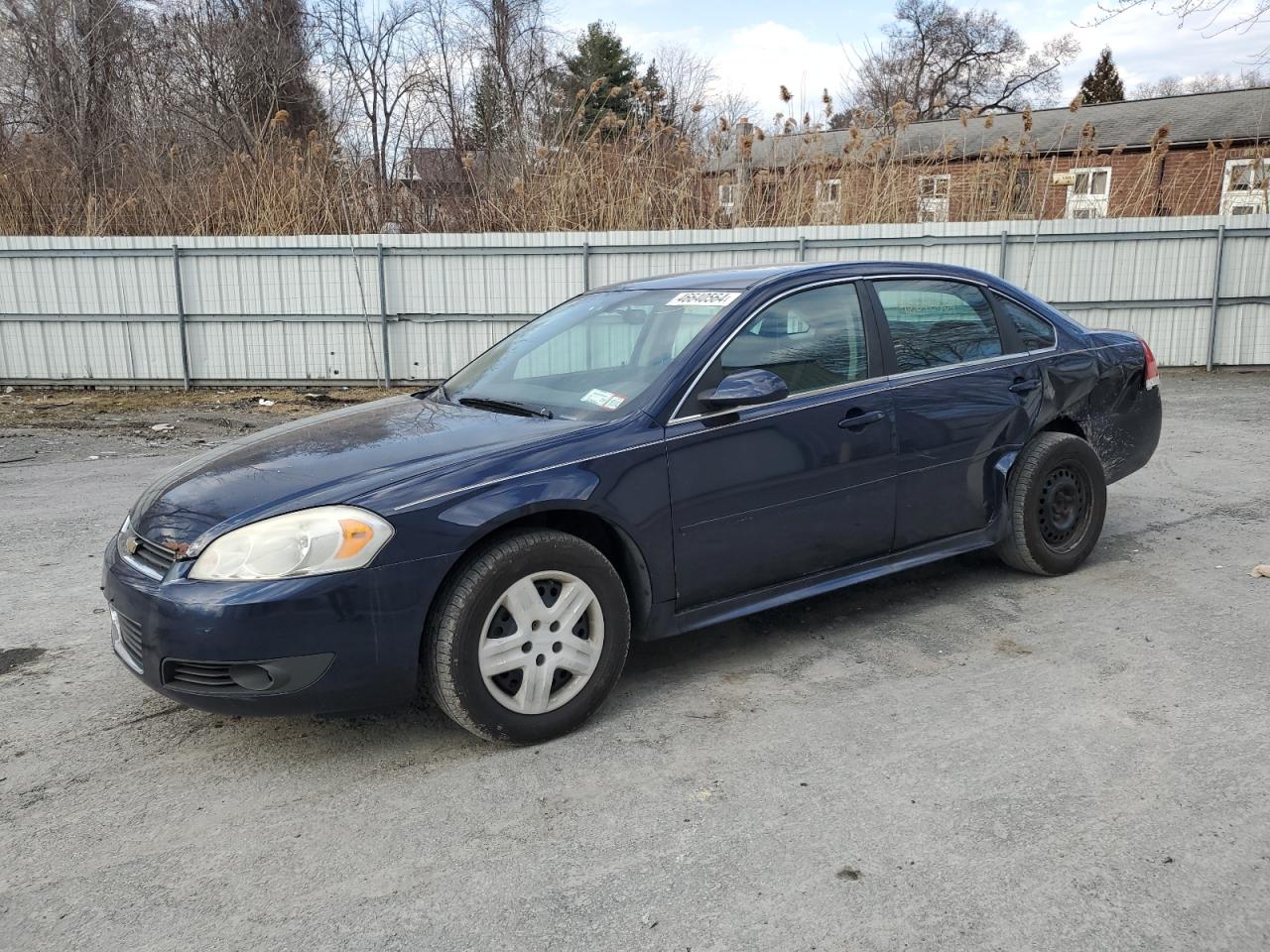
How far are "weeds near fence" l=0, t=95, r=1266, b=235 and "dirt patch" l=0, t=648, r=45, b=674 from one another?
36.4ft

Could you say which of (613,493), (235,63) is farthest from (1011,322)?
(235,63)

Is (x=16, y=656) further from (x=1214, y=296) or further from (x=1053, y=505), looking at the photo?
(x=1214, y=296)

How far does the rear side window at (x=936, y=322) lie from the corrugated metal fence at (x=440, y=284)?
8919 millimetres

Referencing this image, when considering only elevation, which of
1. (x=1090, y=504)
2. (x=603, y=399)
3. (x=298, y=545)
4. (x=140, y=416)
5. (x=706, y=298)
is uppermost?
(x=706, y=298)

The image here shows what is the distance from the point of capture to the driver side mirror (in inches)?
143

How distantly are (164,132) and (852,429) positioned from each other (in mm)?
19819

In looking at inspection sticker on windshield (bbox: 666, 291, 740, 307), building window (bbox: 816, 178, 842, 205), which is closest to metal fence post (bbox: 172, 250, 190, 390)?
building window (bbox: 816, 178, 842, 205)

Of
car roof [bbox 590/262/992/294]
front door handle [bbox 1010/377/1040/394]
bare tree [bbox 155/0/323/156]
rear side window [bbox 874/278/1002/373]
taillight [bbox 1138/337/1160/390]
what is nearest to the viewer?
car roof [bbox 590/262/992/294]

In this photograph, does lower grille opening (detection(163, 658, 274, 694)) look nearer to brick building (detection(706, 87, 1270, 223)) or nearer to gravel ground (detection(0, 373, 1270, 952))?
gravel ground (detection(0, 373, 1270, 952))

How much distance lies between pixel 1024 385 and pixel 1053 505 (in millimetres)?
622

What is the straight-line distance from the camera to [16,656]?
423 centimetres

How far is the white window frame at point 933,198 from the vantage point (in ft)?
46.9

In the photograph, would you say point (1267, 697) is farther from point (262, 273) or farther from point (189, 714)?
point (262, 273)

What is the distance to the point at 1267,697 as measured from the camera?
139 inches
